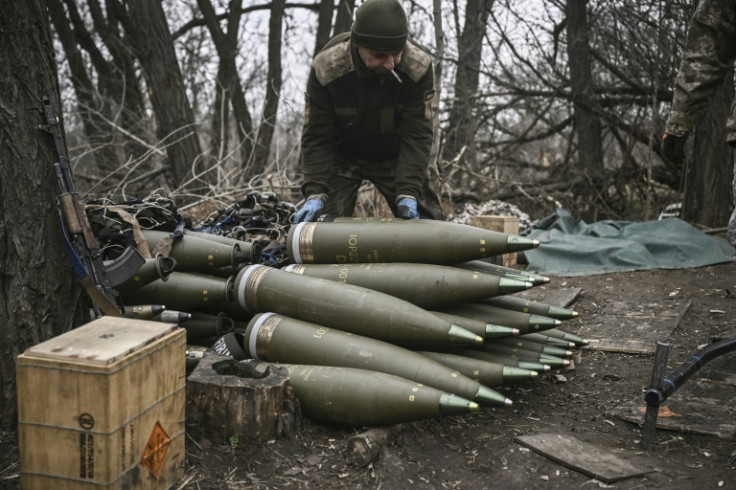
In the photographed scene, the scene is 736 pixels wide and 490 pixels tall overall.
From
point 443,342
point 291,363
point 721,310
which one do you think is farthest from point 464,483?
point 721,310

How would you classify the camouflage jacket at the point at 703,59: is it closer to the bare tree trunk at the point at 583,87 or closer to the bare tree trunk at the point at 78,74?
the bare tree trunk at the point at 583,87

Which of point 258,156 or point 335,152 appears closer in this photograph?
point 335,152

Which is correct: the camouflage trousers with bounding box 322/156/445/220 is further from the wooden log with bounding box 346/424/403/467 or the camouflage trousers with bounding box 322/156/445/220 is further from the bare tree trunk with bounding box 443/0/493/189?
the bare tree trunk with bounding box 443/0/493/189

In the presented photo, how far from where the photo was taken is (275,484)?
260 centimetres

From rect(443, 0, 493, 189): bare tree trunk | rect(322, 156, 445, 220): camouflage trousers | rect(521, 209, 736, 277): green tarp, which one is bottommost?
rect(521, 209, 736, 277): green tarp

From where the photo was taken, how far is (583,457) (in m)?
2.81

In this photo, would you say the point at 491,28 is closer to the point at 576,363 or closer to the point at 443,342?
the point at 576,363

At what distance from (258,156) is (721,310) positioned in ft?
25.7

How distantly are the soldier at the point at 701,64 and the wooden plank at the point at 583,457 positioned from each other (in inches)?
54.5

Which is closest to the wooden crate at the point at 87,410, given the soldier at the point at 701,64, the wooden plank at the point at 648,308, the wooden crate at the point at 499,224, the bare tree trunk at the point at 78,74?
the soldier at the point at 701,64

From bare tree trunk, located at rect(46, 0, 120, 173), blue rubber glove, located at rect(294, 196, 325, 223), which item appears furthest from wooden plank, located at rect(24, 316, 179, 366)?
bare tree trunk, located at rect(46, 0, 120, 173)

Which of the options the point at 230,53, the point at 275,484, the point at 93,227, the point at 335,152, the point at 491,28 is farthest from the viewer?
the point at 230,53

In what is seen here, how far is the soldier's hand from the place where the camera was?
12.3 feet

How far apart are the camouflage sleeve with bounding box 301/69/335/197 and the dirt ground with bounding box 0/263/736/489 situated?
6.21ft
